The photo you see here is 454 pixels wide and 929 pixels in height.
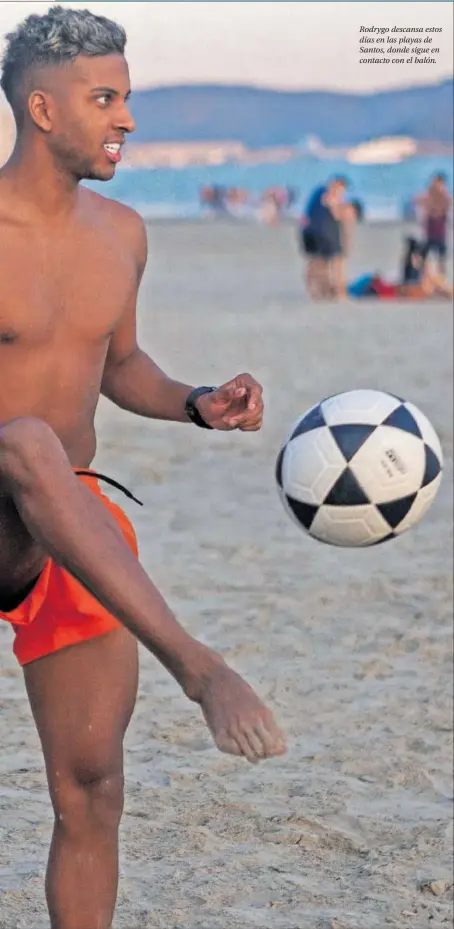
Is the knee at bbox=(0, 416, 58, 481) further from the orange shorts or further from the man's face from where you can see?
the man's face

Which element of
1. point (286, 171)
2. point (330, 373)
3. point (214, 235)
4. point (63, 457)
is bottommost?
point (286, 171)

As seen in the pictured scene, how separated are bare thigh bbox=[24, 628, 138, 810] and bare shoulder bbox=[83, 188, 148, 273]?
909mm

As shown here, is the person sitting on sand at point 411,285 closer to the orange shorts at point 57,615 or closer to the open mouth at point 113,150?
the open mouth at point 113,150

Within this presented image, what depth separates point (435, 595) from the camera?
6.59 meters

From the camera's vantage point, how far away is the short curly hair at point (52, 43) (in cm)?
299

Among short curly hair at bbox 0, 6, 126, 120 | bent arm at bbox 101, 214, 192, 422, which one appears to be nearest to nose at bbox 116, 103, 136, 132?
short curly hair at bbox 0, 6, 126, 120

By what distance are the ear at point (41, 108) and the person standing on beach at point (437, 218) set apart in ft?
63.8

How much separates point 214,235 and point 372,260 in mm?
12198

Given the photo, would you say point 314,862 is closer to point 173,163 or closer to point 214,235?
point 214,235

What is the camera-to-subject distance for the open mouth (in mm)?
3035

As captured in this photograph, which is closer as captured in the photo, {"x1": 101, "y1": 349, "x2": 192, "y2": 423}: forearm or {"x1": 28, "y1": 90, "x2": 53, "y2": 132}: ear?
{"x1": 28, "y1": 90, "x2": 53, "y2": 132}: ear

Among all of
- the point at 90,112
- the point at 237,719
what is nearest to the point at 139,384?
the point at 90,112

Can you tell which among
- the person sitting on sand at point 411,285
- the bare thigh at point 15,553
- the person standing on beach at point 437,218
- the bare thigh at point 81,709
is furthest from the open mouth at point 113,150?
the person standing on beach at point 437,218

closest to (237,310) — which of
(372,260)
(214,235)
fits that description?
(372,260)
